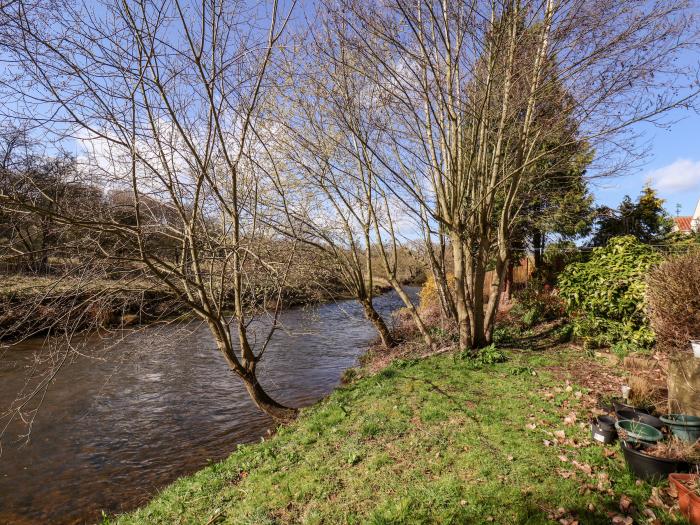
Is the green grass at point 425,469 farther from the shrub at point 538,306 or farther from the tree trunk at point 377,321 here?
the shrub at point 538,306

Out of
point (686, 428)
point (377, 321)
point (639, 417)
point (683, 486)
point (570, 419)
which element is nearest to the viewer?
point (683, 486)

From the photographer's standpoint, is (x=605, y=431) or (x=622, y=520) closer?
(x=622, y=520)

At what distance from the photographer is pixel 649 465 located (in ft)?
11.9

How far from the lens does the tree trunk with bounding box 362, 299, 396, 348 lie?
36.6ft

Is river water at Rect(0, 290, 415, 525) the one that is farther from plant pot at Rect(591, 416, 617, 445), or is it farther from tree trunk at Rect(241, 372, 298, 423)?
plant pot at Rect(591, 416, 617, 445)

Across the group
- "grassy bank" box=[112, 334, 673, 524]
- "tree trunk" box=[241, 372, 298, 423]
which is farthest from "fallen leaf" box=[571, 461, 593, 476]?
"tree trunk" box=[241, 372, 298, 423]

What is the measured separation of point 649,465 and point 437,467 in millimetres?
1848

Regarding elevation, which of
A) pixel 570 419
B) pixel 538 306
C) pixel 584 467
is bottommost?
pixel 584 467

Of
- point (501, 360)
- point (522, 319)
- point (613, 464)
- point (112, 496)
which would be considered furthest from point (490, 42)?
point (112, 496)

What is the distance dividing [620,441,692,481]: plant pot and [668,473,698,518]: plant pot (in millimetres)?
100

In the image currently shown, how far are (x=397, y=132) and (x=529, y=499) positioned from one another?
23.5 ft

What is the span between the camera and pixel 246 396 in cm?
922

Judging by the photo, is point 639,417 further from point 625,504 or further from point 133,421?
point 133,421

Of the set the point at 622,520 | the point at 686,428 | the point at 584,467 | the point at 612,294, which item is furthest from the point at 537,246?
the point at 622,520
